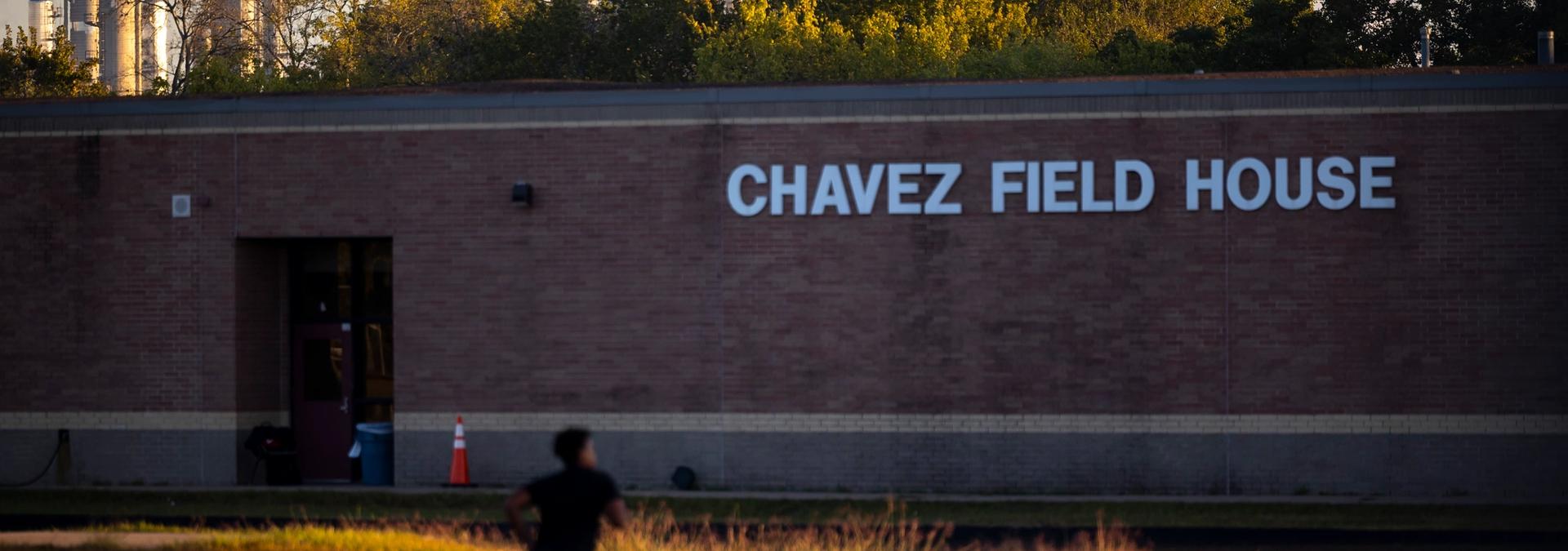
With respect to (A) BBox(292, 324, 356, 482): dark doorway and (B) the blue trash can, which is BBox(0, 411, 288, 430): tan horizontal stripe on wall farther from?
(B) the blue trash can

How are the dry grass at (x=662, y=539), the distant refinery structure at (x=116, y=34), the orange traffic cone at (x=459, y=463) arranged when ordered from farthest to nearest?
the distant refinery structure at (x=116, y=34), the orange traffic cone at (x=459, y=463), the dry grass at (x=662, y=539)

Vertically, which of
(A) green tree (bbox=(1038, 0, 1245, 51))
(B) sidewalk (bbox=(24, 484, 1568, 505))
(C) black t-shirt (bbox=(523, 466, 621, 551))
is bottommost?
(B) sidewalk (bbox=(24, 484, 1568, 505))

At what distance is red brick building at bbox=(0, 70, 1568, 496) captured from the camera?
20.0 m

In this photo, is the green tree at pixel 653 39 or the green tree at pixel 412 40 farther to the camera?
the green tree at pixel 412 40

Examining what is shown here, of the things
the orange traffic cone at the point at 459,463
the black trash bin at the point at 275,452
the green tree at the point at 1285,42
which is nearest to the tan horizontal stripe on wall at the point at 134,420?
the black trash bin at the point at 275,452

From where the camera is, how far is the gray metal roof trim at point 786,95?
19906mm

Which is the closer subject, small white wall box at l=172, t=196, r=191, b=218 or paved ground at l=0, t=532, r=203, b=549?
paved ground at l=0, t=532, r=203, b=549

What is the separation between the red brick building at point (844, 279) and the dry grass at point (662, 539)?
347cm

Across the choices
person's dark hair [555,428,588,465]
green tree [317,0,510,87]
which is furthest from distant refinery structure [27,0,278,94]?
person's dark hair [555,428,588,465]

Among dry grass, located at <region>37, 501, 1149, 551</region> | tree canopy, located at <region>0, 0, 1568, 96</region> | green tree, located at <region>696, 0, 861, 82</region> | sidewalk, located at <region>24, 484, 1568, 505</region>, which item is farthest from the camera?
green tree, located at <region>696, 0, 861, 82</region>

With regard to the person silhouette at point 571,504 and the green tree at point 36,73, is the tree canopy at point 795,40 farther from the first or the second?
the person silhouette at point 571,504

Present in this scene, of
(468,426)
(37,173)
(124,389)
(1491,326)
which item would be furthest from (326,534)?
(1491,326)

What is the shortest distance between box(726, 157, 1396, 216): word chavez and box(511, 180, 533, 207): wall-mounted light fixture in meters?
2.49

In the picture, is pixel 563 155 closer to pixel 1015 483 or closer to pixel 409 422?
pixel 409 422
